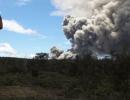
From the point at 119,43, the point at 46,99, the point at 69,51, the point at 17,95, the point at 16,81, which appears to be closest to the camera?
the point at 46,99

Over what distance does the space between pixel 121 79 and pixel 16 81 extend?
17.3 ft

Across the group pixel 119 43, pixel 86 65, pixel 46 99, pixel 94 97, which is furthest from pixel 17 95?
pixel 119 43

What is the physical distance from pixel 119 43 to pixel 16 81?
54.4 metres

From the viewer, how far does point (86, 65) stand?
2922cm

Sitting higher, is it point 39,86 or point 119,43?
point 119,43

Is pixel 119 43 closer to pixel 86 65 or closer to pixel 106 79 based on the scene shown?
pixel 86 65

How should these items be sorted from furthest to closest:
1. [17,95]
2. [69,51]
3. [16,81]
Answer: [69,51]
[16,81]
[17,95]

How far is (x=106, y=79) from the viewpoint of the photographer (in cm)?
2091

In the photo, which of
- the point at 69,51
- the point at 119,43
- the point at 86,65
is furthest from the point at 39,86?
the point at 69,51

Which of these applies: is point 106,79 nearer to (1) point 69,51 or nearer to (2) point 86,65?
(2) point 86,65

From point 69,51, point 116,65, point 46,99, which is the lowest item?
point 46,99

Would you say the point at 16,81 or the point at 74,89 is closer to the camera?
the point at 74,89

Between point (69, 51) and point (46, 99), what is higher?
point (69, 51)

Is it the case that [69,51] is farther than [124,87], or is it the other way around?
[69,51]
